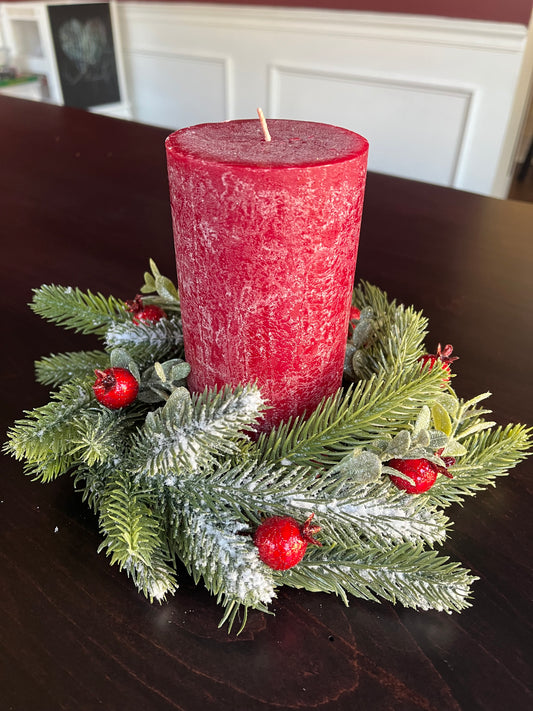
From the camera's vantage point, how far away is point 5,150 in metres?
1.06

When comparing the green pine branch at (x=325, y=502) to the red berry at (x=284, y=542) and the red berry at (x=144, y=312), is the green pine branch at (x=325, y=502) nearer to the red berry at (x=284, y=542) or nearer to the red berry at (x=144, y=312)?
the red berry at (x=284, y=542)

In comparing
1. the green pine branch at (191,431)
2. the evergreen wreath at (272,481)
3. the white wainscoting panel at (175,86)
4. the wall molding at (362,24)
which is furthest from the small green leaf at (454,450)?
the white wainscoting panel at (175,86)

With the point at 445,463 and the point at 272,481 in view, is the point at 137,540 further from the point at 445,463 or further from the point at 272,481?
the point at 445,463

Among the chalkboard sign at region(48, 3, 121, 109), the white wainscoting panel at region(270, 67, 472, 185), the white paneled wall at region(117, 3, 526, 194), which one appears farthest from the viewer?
the chalkboard sign at region(48, 3, 121, 109)

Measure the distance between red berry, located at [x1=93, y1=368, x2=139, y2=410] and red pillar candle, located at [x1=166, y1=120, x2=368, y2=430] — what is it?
46mm

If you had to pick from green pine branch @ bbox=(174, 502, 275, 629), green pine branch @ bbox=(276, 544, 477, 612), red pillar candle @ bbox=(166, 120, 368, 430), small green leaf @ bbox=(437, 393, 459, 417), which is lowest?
green pine branch @ bbox=(276, 544, 477, 612)

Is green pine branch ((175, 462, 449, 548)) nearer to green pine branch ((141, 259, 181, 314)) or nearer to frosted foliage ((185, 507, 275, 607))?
frosted foliage ((185, 507, 275, 607))

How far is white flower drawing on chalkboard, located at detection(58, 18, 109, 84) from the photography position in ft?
8.20

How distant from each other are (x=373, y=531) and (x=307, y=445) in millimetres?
61

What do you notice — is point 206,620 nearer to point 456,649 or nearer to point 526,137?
point 456,649

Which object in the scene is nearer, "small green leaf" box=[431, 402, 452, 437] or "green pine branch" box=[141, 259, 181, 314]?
"small green leaf" box=[431, 402, 452, 437]

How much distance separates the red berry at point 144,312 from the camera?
1.46ft

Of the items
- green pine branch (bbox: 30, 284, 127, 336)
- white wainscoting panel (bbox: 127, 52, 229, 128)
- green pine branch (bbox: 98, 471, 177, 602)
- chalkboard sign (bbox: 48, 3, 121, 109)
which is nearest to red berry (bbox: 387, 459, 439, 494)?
green pine branch (bbox: 98, 471, 177, 602)

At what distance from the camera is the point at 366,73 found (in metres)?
2.10
